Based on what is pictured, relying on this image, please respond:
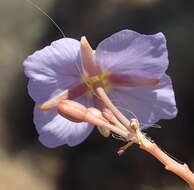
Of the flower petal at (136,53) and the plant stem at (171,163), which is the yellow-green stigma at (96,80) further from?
the plant stem at (171,163)

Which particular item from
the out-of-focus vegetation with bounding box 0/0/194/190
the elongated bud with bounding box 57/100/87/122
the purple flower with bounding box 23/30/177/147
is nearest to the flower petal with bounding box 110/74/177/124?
the purple flower with bounding box 23/30/177/147

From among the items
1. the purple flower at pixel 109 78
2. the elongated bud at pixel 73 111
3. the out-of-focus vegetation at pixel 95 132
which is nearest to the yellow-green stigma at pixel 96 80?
the purple flower at pixel 109 78

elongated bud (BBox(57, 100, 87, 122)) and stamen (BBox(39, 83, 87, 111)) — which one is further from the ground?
elongated bud (BBox(57, 100, 87, 122))

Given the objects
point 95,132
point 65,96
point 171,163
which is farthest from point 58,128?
point 95,132

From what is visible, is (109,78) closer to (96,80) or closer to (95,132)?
(96,80)

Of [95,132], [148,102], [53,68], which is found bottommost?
[95,132]

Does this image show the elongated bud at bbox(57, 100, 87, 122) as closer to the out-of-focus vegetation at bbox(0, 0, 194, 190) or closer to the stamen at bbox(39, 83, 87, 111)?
the stamen at bbox(39, 83, 87, 111)
